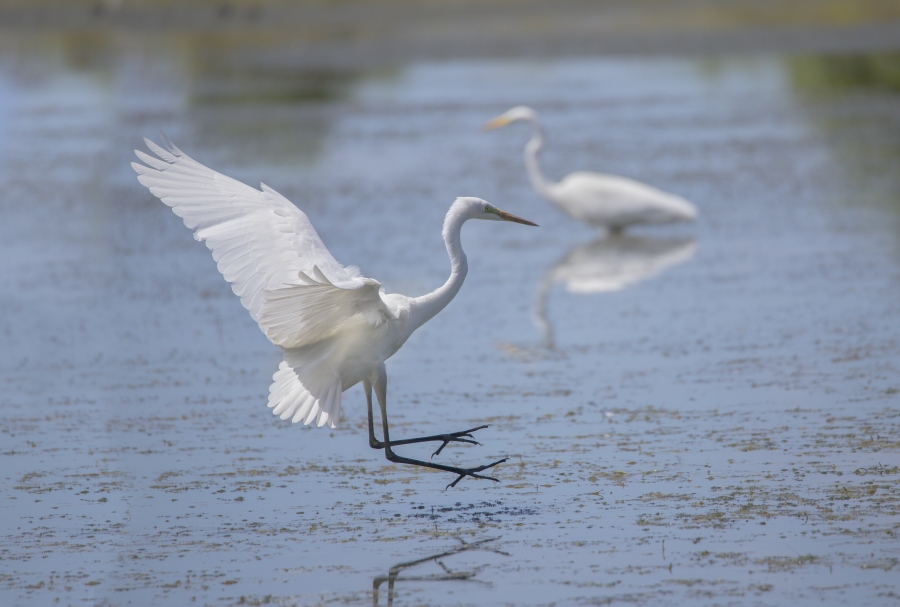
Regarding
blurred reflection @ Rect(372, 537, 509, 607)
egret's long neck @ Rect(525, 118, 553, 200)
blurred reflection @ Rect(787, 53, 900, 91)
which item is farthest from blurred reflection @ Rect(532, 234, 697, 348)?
blurred reflection @ Rect(787, 53, 900, 91)

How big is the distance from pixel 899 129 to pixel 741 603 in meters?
13.2

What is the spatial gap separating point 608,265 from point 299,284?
18.1 ft

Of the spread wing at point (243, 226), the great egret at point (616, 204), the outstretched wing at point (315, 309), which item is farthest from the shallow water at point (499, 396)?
the spread wing at point (243, 226)

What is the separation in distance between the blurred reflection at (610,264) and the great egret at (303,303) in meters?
2.97

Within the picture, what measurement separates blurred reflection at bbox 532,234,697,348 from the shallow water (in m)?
0.05

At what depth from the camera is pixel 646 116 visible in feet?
62.5

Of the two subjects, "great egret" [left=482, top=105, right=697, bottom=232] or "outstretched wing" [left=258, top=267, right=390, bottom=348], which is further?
"great egret" [left=482, top=105, right=697, bottom=232]

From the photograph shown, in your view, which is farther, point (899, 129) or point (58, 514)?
point (899, 129)

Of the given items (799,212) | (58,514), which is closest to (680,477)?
(58,514)

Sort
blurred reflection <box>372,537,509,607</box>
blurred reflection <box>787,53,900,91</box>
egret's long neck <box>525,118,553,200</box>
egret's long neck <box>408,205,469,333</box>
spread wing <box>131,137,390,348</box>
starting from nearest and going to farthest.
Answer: blurred reflection <box>372,537,509,607</box>
egret's long neck <box>408,205,469,333</box>
spread wing <box>131,137,390,348</box>
egret's long neck <box>525,118,553,200</box>
blurred reflection <box>787,53,900,91</box>

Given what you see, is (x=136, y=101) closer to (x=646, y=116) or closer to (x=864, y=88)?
(x=646, y=116)

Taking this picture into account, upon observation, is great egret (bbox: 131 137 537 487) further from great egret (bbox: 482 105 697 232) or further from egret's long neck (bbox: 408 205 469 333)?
great egret (bbox: 482 105 697 232)

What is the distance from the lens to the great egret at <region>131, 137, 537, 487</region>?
18.7 feet

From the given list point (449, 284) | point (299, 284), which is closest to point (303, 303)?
point (299, 284)
